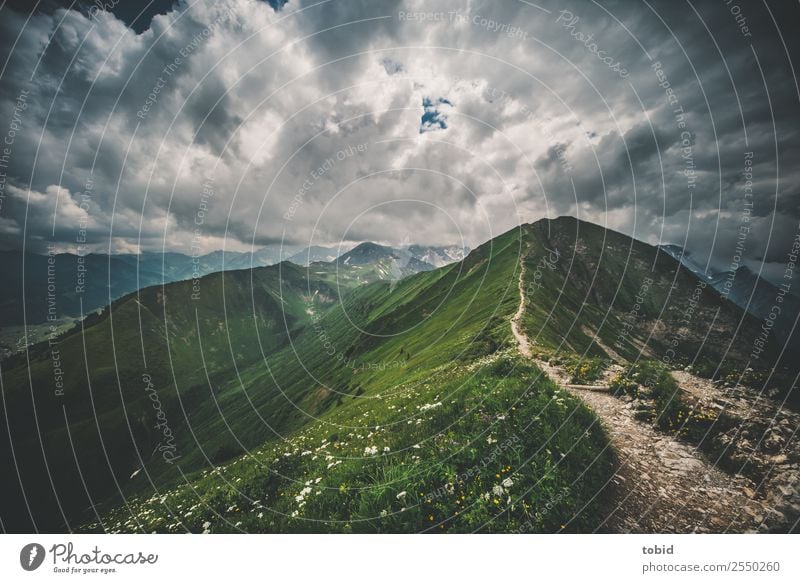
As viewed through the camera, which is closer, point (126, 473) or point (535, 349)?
point (535, 349)

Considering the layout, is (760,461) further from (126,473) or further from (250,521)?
(126,473)

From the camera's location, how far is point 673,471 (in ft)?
23.4

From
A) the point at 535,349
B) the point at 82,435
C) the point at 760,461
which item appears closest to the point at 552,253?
the point at 535,349

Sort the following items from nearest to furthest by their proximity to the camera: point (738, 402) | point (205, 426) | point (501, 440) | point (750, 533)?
1. point (750, 533)
2. point (501, 440)
3. point (738, 402)
4. point (205, 426)

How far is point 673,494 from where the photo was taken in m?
6.50

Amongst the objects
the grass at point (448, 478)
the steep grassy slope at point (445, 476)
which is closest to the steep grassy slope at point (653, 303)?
the steep grassy slope at point (445, 476)
